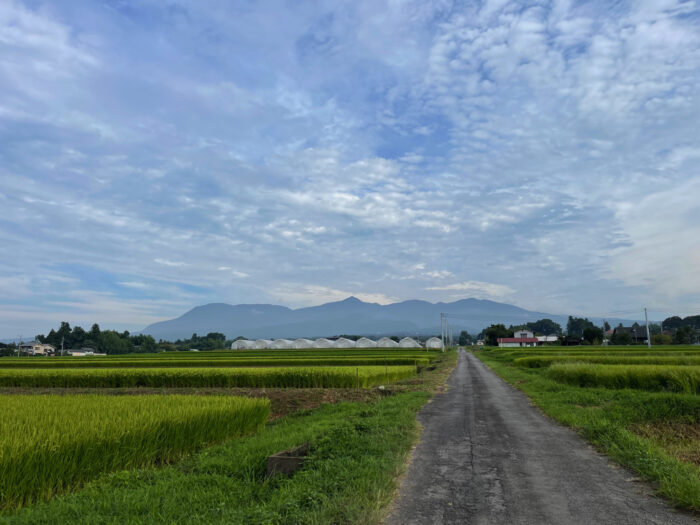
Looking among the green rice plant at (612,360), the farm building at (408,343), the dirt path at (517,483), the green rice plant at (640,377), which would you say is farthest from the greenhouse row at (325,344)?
the dirt path at (517,483)

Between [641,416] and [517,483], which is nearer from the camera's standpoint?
[517,483]

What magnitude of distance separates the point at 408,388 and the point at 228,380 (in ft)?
34.2

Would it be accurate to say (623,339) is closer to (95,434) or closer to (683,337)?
(683,337)

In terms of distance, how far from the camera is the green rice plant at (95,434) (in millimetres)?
6555

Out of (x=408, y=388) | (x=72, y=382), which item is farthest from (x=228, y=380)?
(x=72, y=382)

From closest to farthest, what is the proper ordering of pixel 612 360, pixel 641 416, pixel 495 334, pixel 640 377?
pixel 641 416, pixel 640 377, pixel 612 360, pixel 495 334

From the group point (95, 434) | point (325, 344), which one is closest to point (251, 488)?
point (95, 434)

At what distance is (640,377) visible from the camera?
18.5 metres

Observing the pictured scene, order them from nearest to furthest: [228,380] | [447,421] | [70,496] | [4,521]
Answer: [4,521] → [70,496] → [447,421] → [228,380]

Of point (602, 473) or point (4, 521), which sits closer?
point (4, 521)

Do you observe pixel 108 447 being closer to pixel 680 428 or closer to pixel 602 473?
pixel 602 473

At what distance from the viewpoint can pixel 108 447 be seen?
776 centimetres

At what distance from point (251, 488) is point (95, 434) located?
320cm

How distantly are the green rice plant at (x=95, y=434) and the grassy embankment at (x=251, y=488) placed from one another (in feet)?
1.61
